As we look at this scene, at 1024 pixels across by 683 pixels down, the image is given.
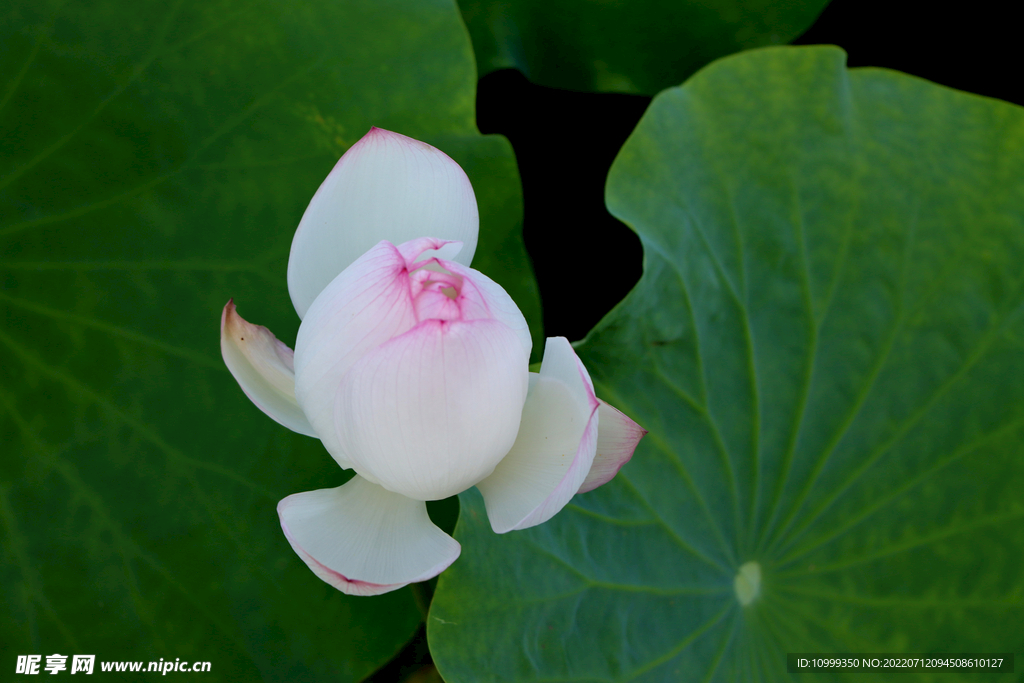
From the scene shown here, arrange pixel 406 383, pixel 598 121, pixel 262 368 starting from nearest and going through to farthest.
A: pixel 406 383 → pixel 262 368 → pixel 598 121

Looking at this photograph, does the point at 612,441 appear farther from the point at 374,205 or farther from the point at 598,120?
the point at 598,120

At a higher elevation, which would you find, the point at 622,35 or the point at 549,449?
the point at 622,35

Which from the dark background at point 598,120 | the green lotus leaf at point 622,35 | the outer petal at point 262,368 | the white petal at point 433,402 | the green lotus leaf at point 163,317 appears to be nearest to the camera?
the white petal at point 433,402

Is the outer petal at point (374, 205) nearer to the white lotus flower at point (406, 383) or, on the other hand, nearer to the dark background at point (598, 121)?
the white lotus flower at point (406, 383)

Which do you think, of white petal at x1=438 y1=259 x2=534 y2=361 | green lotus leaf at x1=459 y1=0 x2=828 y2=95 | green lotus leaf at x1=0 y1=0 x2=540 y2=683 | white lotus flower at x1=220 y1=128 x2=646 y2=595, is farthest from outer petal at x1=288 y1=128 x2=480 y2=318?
green lotus leaf at x1=459 y1=0 x2=828 y2=95

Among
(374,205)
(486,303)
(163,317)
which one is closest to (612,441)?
(486,303)

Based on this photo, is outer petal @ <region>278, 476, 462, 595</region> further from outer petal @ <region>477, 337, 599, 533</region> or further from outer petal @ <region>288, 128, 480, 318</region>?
outer petal @ <region>288, 128, 480, 318</region>

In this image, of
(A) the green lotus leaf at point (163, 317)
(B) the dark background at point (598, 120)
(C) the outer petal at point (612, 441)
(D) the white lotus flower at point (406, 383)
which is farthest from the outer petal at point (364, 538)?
(B) the dark background at point (598, 120)
